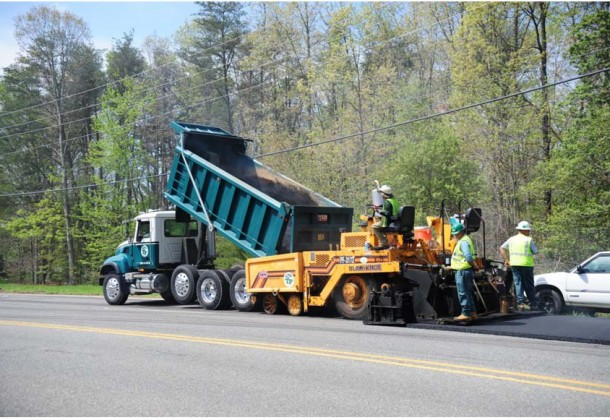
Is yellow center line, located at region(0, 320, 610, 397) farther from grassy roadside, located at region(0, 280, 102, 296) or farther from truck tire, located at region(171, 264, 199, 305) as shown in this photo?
grassy roadside, located at region(0, 280, 102, 296)

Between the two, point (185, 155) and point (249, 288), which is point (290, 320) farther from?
point (185, 155)

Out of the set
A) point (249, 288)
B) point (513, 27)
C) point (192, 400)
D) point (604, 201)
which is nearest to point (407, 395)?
point (192, 400)

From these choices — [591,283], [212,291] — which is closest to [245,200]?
[212,291]

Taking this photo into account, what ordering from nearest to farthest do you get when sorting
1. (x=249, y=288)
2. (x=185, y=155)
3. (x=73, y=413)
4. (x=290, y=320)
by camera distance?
(x=73, y=413) < (x=290, y=320) < (x=249, y=288) < (x=185, y=155)

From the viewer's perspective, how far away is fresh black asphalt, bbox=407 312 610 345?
346 inches

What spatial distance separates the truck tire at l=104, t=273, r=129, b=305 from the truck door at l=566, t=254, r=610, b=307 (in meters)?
11.2

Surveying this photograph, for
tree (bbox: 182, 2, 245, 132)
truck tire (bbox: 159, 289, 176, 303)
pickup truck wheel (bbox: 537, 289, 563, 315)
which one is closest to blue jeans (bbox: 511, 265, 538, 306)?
pickup truck wheel (bbox: 537, 289, 563, 315)

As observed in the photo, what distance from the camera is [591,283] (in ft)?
39.9

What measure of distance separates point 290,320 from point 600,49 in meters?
14.9

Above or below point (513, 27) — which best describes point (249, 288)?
below

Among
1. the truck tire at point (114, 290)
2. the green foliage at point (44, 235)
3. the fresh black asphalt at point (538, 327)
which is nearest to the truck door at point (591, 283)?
the fresh black asphalt at point (538, 327)

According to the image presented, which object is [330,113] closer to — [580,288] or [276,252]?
[276,252]

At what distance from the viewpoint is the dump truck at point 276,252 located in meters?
11.1

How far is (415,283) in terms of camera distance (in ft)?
35.7
